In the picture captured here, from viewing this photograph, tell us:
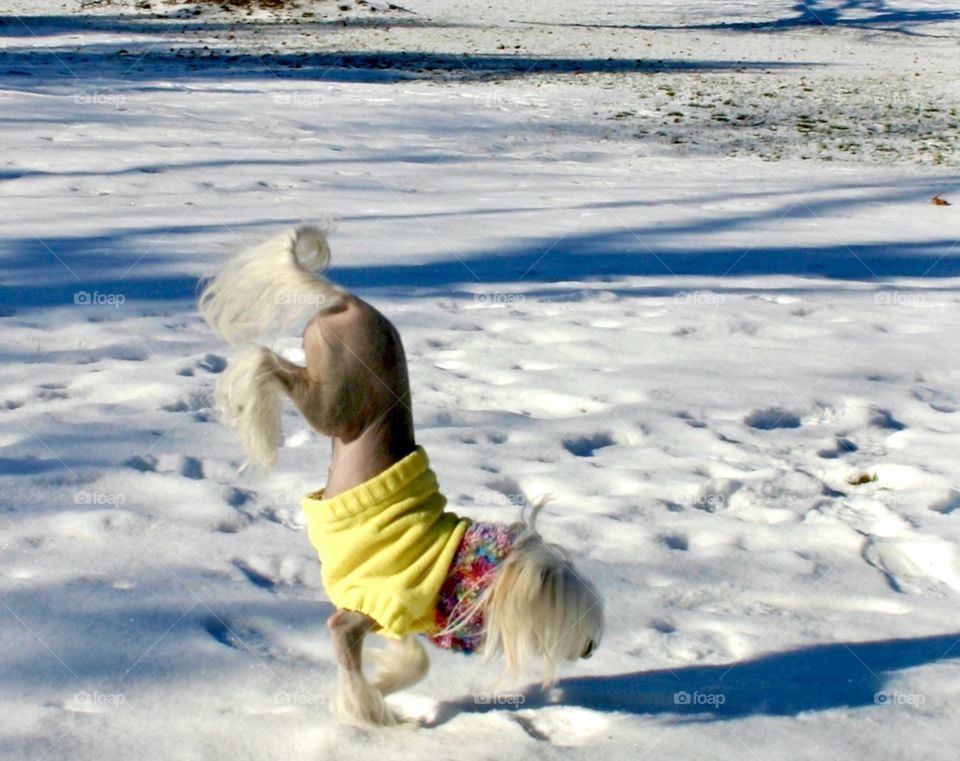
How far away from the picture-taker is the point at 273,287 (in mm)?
2320

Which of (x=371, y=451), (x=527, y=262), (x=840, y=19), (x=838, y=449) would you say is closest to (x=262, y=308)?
(x=371, y=451)

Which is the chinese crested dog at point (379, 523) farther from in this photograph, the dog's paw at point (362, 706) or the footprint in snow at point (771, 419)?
the footprint in snow at point (771, 419)

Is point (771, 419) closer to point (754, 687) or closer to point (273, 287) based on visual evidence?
point (754, 687)

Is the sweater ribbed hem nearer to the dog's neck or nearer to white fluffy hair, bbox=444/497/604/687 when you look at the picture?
the dog's neck

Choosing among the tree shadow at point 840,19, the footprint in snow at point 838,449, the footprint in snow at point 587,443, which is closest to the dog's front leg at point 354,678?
the footprint in snow at point 587,443

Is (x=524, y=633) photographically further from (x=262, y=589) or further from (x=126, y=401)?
(x=126, y=401)

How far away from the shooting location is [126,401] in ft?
13.4

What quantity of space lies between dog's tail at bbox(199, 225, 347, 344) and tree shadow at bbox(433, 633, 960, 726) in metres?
0.87

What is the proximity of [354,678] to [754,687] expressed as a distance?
865 millimetres

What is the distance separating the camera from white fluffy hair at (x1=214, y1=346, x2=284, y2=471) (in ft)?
7.43

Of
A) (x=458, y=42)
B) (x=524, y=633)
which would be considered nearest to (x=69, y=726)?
(x=524, y=633)

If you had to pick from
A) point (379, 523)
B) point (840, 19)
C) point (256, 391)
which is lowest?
point (379, 523)

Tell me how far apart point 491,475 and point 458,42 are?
16.2 m

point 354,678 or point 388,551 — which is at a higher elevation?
point 388,551
